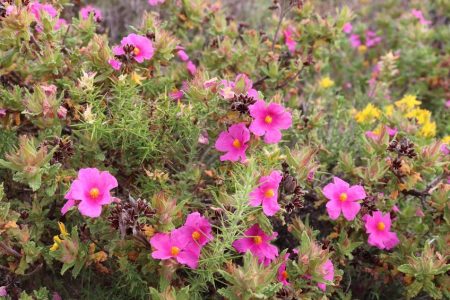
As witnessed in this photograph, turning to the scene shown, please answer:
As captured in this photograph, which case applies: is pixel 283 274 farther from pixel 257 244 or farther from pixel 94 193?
pixel 94 193

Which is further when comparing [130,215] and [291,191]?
[291,191]

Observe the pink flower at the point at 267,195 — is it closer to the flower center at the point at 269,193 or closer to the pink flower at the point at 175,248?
the flower center at the point at 269,193

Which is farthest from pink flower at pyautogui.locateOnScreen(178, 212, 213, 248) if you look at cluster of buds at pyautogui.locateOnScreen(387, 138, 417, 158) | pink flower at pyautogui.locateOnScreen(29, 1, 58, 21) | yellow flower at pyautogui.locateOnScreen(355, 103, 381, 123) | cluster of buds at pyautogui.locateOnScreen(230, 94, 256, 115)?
yellow flower at pyautogui.locateOnScreen(355, 103, 381, 123)

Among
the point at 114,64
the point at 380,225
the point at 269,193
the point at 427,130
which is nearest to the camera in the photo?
the point at 269,193

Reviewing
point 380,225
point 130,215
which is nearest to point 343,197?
point 380,225

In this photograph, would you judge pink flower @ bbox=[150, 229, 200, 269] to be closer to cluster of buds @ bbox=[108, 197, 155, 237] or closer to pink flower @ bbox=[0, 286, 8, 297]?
cluster of buds @ bbox=[108, 197, 155, 237]

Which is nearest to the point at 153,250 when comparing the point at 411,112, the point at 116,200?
the point at 116,200
